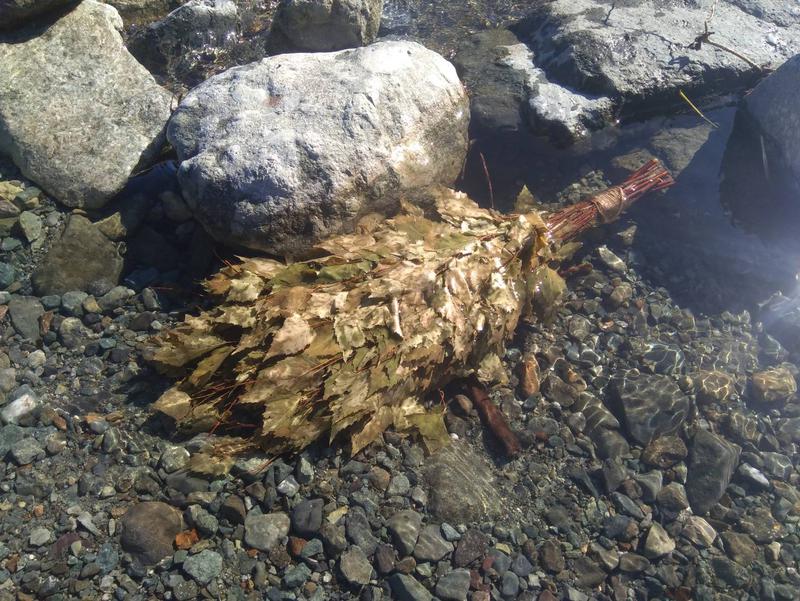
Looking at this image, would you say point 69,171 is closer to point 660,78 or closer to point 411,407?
point 411,407

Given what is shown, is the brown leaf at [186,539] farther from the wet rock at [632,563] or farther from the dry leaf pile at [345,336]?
the wet rock at [632,563]

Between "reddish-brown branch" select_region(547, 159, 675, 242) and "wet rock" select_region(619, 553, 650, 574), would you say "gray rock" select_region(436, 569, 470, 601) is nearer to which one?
"wet rock" select_region(619, 553, 650, 574)

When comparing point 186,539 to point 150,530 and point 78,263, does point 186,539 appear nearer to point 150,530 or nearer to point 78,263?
point 150,530

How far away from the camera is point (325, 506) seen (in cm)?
365

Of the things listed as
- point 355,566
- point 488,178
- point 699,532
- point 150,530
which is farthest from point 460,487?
point 488,178

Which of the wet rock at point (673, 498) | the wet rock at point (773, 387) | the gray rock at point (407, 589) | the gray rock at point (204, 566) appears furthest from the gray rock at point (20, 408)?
the wet rock at point (773, 387)

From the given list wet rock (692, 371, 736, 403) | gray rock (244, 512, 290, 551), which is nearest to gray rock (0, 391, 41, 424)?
gray rock (244, 512, 290, 551)

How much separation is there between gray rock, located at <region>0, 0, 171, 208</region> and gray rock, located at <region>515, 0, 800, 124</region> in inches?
157

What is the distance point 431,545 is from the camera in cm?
363

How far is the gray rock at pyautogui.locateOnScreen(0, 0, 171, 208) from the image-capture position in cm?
476

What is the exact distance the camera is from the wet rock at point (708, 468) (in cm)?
432

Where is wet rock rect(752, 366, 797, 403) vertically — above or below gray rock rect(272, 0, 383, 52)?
below

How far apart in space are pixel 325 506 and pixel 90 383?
69.4 inches

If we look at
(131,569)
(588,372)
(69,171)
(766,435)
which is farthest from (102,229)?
(766,435)
